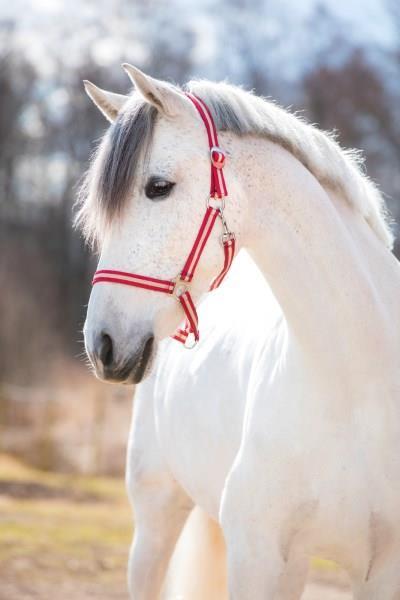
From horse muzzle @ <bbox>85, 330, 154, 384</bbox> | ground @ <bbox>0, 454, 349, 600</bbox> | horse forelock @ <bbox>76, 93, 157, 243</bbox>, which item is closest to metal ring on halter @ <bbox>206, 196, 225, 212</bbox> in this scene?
horse forelock @ <bbox>76, 93, 157, 243</bbox>

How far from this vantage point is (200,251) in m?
2.45

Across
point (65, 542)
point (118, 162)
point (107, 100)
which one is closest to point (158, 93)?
point (118, 162)

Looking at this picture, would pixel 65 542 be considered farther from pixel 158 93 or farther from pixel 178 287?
pixel 158 93

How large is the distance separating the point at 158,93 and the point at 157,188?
264 millimetres

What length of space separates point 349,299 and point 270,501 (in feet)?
2.11

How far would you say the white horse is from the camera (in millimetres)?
2426

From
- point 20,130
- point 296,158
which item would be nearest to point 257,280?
point 296,158

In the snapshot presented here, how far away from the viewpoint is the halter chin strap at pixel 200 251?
2.39 m

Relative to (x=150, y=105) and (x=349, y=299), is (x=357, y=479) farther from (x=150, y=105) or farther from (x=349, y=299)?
(x=150, y=105)

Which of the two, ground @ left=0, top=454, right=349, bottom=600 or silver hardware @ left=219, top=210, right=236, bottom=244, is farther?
ground @ left=0, top=454, right=349, bottom=600

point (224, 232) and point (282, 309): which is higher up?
point (224, 232)

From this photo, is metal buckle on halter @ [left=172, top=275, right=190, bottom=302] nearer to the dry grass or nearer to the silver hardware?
the silver hardware

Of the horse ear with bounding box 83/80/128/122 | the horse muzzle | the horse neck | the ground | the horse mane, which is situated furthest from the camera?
the ground

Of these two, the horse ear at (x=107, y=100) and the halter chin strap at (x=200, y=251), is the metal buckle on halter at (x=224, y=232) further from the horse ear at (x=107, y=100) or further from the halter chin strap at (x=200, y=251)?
the horse ear at (x=107, y=100)
